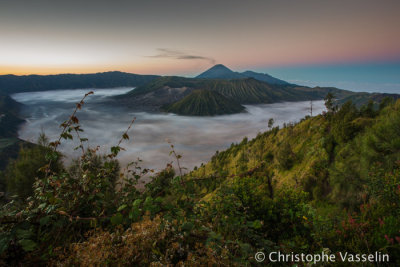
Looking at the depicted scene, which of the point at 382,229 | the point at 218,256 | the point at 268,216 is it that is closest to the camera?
the point at 218,256

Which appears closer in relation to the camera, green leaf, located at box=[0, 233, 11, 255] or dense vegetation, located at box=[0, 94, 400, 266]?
green leaf, located at box=[0, 233, 11, 255]

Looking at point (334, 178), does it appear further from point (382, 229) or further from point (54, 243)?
point (54, 243)

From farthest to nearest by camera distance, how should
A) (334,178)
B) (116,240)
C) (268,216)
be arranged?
(334,178), (268,216), (116,240)

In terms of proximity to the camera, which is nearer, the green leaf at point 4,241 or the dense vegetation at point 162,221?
the green leaf at point 4,241

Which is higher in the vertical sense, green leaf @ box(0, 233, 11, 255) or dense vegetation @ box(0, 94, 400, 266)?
green leaf @ box(0, 233, 11, 255)

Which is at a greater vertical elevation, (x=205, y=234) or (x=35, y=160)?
(x=205, y=234)

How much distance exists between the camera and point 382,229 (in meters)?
4.11

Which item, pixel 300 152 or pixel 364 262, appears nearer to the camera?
pixel 364 262

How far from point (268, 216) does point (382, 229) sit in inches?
96.9

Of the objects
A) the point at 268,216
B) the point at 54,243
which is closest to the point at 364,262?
the point at 268,216

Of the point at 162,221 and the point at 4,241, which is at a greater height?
the point at 4,241

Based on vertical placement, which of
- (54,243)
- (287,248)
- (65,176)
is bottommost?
(287,248)

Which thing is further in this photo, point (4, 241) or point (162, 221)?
point (162, 221)

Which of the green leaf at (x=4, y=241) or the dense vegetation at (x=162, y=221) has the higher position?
the green leaf at (x=4, y=241)
